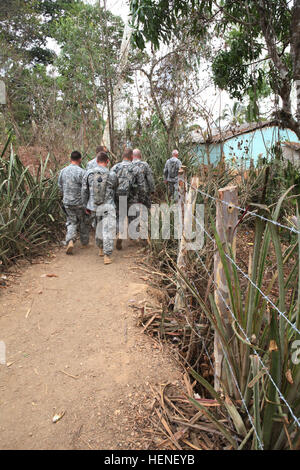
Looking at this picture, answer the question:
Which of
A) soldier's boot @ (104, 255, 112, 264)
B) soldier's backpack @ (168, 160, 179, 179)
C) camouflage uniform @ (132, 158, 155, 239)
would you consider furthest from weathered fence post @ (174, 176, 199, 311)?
soldier's backpack @ (168, 160, 179, 179)

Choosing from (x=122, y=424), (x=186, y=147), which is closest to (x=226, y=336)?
(x=122, y=424)

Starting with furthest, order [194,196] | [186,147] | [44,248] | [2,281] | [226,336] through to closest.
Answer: [186,147] → [44,248] → [2,281] → [194,196] → [226,336]

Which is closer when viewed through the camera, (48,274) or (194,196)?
(194,196)

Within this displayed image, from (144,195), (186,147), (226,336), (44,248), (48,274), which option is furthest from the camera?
(186,147)

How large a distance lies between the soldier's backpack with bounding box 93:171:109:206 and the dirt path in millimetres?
1186

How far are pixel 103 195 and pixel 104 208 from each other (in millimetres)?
202

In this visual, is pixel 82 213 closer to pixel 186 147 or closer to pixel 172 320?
pixel 172 320

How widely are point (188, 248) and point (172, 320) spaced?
2.37 feet

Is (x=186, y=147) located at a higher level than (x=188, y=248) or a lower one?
higher

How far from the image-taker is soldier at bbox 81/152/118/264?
4691mm

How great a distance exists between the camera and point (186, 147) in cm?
780

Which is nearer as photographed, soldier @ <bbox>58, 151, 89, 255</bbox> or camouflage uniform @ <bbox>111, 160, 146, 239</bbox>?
soldier @ <bbox>58, 151, 89, 255</bbox>

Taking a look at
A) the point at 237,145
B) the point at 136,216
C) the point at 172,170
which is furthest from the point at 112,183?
the point at 237,145

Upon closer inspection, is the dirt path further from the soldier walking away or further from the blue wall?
the blue wall
